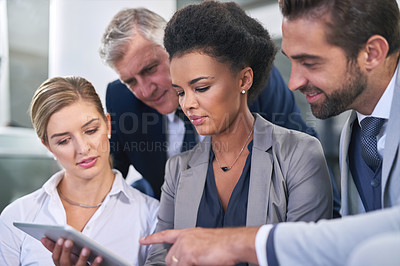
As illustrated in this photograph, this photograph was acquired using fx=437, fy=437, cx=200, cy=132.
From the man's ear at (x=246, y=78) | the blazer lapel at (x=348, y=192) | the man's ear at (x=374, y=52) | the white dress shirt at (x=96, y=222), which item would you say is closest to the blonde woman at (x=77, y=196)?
the white dress shirt at (x=96, y=222)

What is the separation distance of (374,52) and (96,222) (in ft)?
4.43

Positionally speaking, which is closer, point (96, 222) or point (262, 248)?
point (262, 248)

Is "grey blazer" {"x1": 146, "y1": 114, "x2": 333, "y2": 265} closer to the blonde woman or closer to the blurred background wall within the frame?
the blonde woman

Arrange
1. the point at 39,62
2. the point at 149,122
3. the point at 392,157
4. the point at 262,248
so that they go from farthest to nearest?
1. the point at 39,62
2. the point at 149,122
3. the point at 392,157
4. the point at 262,248

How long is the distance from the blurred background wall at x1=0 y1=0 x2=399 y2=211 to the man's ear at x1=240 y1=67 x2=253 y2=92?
182 cm

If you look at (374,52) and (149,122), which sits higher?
(374,52)

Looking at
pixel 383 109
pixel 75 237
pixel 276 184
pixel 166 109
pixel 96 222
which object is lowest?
pixel 96 222

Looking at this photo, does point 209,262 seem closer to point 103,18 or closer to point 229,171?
point 229,171

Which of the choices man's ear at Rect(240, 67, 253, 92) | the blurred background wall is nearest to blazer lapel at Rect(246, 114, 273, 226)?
man's ear at Rect(240, 67, 253, 92)

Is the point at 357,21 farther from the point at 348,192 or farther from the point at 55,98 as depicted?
the point at 55,98

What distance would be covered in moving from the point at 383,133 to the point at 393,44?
297 millimetres

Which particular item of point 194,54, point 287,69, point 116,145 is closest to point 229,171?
point 194,54

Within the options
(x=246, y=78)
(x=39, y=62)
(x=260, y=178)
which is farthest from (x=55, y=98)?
(x=39, y=62)

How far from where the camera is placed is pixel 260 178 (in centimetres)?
168
